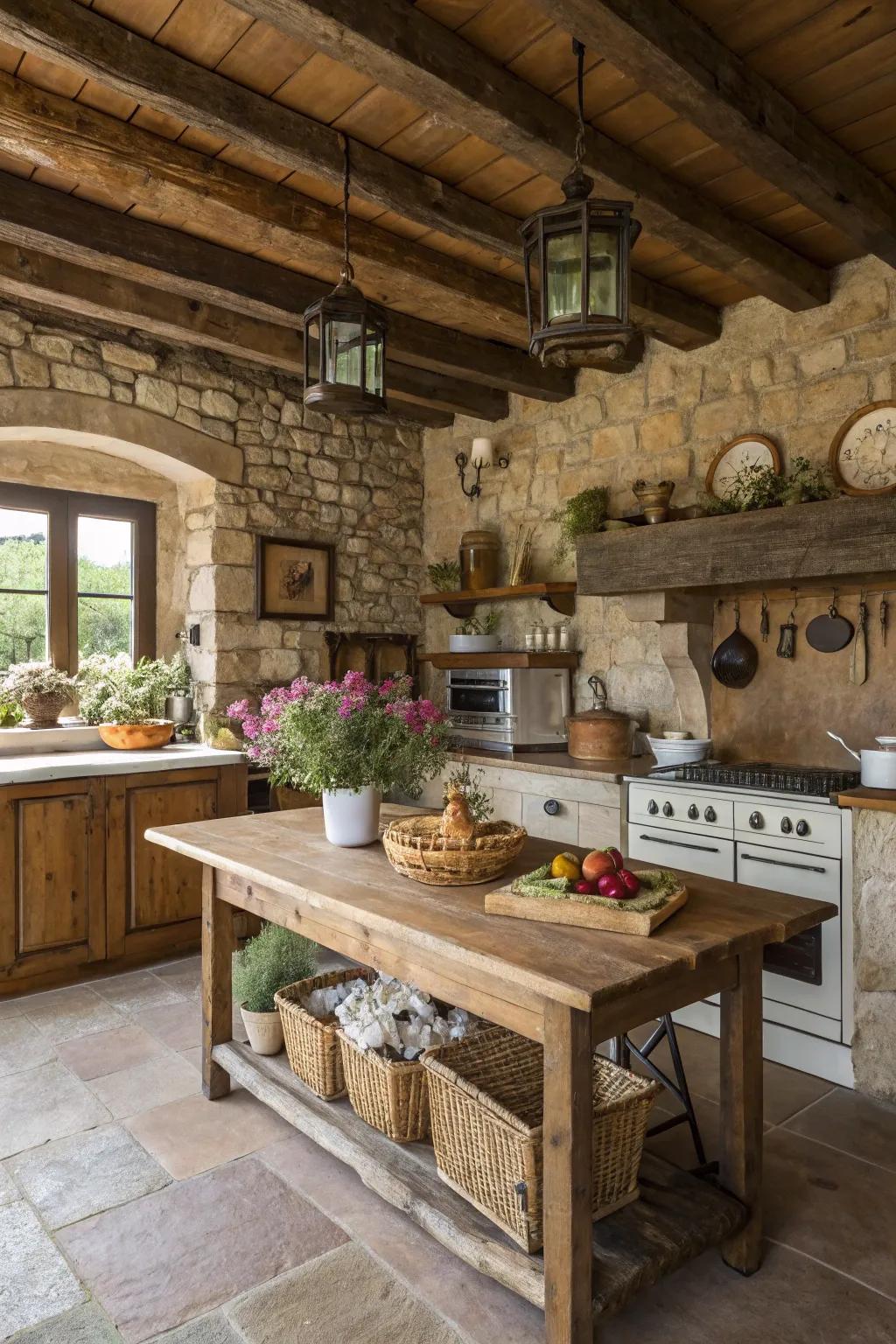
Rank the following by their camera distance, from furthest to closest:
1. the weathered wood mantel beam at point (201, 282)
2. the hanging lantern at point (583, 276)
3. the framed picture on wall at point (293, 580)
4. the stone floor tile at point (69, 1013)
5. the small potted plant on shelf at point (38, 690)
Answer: the framed picture on wall at point (293, 580), the small potted plant on shelf at point (38, 690), the stone floor tile at point (69, 1013), the weathered wood mantel beam at point (201, 282), the hanging lantern at point (583, 276)

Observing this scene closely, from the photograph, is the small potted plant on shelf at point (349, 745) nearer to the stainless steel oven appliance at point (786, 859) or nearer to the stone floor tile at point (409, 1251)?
the stone floor tile at point (409, 1251)

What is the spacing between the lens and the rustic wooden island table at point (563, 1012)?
1689mm

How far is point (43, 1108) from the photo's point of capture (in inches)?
113

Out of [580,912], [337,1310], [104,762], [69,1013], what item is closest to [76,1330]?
[337,1310]

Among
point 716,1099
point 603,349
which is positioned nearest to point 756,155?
point 603,349

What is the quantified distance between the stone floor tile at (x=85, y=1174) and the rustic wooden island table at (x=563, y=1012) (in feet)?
1.33

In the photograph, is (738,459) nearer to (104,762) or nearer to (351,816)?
(351,816)

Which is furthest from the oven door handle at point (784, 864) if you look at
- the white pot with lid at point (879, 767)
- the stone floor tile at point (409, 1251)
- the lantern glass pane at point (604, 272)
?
the lantern glass pane at point (604, 272)

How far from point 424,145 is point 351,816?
2.22m

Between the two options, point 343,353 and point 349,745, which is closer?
point 343,353

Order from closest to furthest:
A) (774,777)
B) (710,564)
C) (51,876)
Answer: (774,777) → (710,564) → (51,876)

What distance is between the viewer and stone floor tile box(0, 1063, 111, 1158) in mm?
2713

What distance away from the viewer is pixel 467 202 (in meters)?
3.18

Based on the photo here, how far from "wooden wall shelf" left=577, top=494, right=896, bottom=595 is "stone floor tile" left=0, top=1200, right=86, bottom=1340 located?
3187 mm
